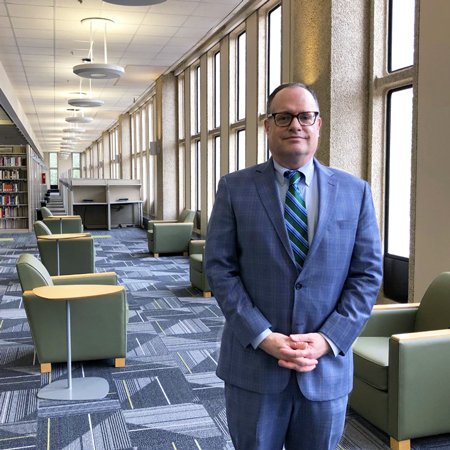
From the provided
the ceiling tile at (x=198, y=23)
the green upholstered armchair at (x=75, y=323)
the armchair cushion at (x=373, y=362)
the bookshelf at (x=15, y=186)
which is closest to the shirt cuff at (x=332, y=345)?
the armchair cushion at (x=373, y=362)

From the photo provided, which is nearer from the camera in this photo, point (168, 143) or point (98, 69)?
point (98, 69)

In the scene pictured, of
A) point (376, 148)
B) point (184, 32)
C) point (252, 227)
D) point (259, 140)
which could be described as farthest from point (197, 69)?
point (252, 227)

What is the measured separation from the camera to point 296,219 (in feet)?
5.43

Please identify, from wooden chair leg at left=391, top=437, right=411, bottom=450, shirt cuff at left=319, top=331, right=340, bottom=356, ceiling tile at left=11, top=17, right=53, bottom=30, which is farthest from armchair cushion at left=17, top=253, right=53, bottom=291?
ceiling tile at left=11, top=17, right=53, bottom=30

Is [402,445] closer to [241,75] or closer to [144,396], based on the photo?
[144,396]

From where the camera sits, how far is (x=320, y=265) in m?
1.62

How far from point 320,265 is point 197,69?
12159 mm

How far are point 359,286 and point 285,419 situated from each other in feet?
1.53

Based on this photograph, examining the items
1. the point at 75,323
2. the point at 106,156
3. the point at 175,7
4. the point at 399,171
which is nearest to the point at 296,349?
the point at 75,323

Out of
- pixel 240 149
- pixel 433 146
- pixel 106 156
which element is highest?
pixel 106 156

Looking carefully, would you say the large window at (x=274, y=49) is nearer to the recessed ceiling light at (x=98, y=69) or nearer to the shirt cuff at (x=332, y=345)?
the recessed ceiling light at (x=98, y=69)

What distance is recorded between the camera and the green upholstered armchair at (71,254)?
804 cm

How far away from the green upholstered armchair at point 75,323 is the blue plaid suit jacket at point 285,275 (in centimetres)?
268

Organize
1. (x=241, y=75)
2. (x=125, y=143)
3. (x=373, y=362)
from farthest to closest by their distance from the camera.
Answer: (x=125, y=143)
(x=241, y=75)
(x=373, y=362)
